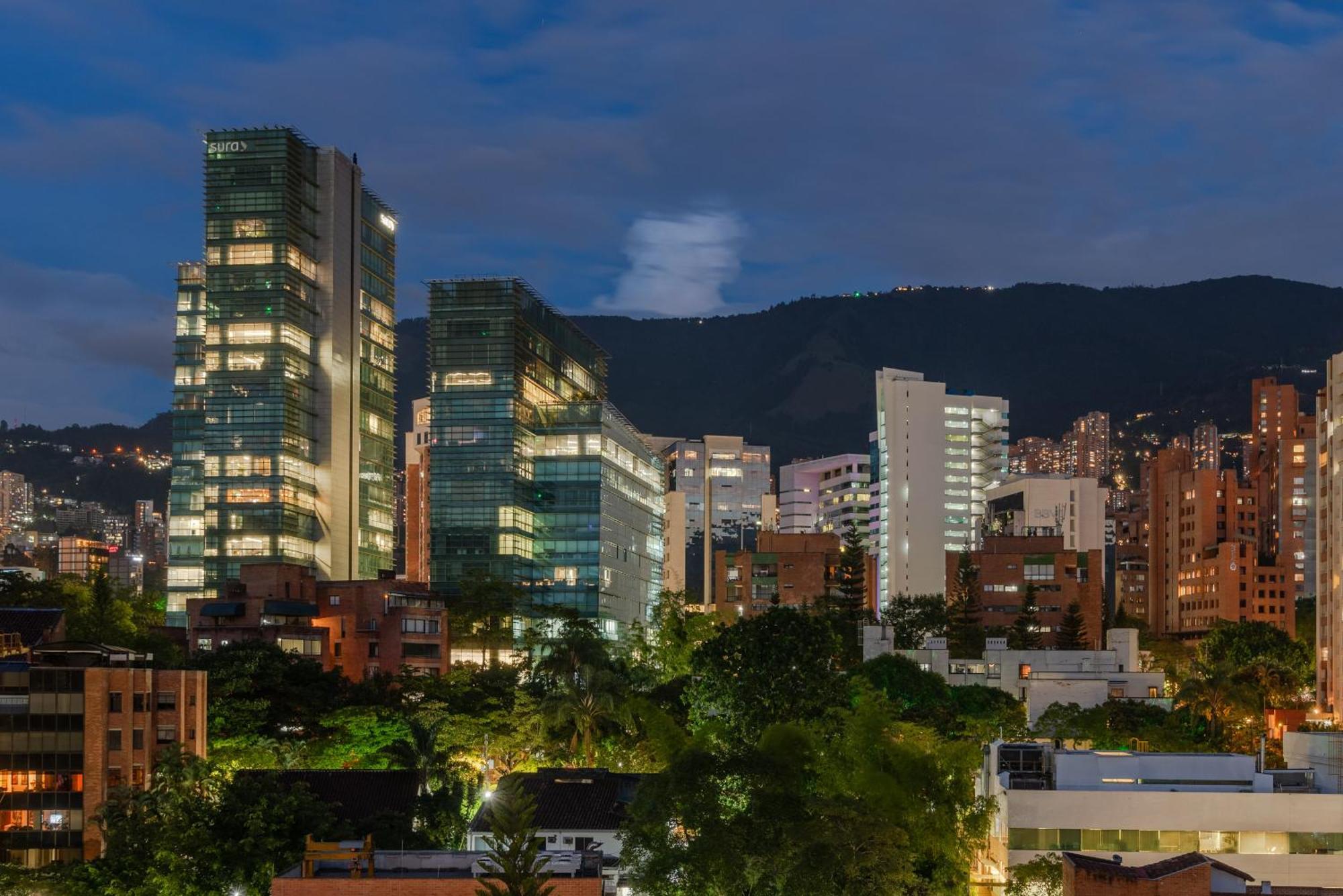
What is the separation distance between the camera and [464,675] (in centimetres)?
12938

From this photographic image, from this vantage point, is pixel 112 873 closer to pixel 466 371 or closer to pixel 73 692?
pixel 73 692

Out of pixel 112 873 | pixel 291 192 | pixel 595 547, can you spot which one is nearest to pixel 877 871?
pixel 112 873

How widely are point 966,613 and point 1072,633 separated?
12264 mm

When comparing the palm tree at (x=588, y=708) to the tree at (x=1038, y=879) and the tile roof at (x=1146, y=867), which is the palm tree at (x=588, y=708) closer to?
the tree at (x=1038, y=879)

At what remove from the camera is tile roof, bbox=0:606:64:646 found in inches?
4227

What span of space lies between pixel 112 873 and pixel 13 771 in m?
22.5

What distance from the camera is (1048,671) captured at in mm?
138125

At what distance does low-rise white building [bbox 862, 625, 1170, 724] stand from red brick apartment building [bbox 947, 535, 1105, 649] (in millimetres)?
31919

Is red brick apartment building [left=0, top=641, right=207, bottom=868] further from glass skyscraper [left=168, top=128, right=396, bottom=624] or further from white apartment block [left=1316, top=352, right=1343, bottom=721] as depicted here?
white apartment block [left=1316, top=352, right=1343, bottom=721]

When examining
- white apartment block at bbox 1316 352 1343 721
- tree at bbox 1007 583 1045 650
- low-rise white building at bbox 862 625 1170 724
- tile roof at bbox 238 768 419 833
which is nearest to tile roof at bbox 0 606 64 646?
tile roof at bbox 238 768 419 833

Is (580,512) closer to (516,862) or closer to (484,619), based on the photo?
(484,619)

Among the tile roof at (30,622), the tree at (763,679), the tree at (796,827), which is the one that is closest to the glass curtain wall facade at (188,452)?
the tile roof at (30,622)

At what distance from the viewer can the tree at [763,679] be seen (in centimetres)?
10081

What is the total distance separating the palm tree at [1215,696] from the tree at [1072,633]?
39912 millimetres
